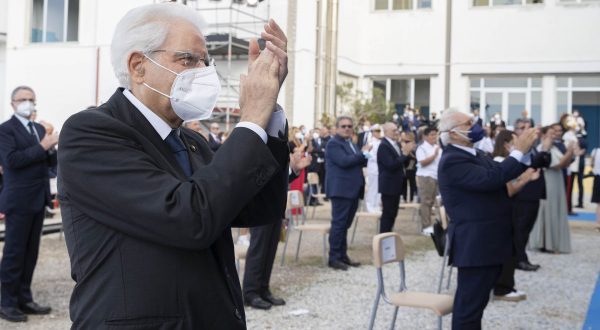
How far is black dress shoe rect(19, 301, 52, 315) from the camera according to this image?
18.3ft

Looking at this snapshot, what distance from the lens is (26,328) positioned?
5.23 metres

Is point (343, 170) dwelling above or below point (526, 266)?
above

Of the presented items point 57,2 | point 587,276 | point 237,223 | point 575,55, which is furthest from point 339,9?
point 237,223

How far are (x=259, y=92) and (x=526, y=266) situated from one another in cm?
747

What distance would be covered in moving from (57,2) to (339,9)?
11063mm

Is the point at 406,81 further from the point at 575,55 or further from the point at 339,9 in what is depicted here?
the point at 575,55

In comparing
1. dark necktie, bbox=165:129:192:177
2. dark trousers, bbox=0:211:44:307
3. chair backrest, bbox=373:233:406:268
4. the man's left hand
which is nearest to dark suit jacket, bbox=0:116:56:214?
dark trousers, bbox=0:211:44:307

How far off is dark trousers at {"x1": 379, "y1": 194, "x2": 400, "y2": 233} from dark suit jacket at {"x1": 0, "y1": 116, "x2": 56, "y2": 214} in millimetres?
5092

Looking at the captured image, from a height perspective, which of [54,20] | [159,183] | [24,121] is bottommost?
[159,183]

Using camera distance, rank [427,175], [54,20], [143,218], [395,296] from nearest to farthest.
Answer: [143,218]
[395,296]
[427,175]
[54,20]

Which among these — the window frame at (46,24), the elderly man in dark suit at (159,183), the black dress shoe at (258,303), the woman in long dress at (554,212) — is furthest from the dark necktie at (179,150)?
the window frame at (46,24)

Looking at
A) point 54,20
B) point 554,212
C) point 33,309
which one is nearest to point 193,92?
point 33,309

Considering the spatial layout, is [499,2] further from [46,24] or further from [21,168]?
[21,168]

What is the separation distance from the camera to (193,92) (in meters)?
1.78
